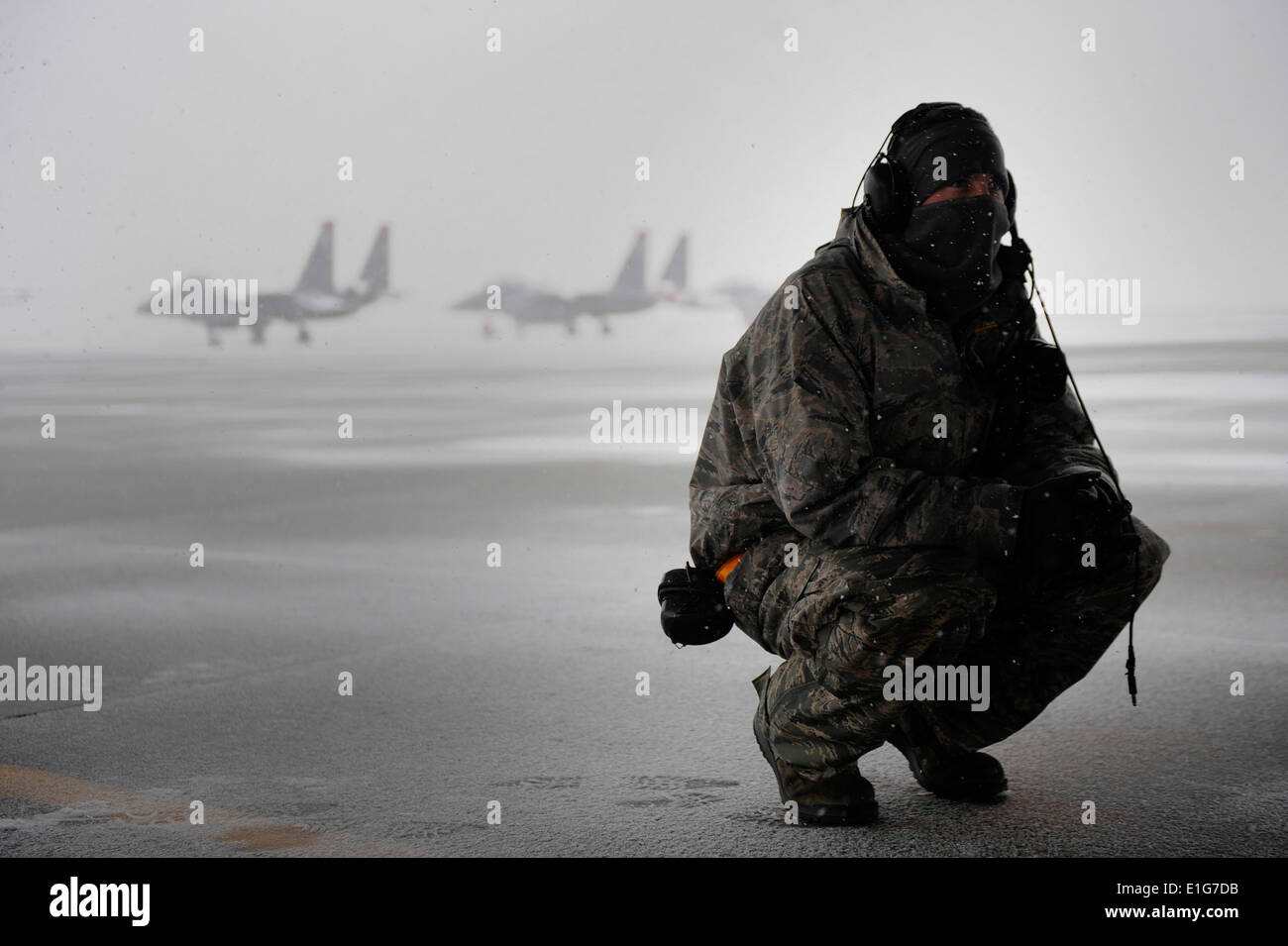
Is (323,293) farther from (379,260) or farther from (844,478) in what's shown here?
(844,478)

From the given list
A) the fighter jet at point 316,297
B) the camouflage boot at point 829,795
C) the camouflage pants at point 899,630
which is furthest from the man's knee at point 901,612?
the fighter jet at point 316,297

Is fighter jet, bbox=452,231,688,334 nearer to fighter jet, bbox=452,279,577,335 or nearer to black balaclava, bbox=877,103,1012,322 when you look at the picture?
fighter jet, bbox=452,279,577,335

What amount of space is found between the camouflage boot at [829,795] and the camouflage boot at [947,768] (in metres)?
0.12

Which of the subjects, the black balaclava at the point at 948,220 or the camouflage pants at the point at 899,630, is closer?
the camouflage pants at the point at 899,630

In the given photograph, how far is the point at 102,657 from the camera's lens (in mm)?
3740

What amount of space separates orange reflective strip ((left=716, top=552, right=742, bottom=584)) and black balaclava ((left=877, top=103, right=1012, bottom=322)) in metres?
0.55

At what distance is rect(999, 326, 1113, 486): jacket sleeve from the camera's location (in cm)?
244

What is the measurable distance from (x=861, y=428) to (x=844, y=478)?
3.6 inches

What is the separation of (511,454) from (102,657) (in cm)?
445

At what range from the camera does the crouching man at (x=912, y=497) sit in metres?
2.19

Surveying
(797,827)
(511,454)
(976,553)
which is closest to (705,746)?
(797,827)

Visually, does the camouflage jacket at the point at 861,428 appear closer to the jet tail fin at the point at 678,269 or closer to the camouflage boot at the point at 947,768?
the camouflage boot at the point at 947,768

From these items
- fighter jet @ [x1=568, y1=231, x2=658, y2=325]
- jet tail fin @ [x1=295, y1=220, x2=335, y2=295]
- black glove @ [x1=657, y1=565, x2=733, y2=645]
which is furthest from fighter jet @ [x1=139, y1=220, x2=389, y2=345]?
black glove @ [x1=657, y1=565, x2=733, y2=645]

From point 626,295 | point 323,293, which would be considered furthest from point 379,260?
point 626,295
